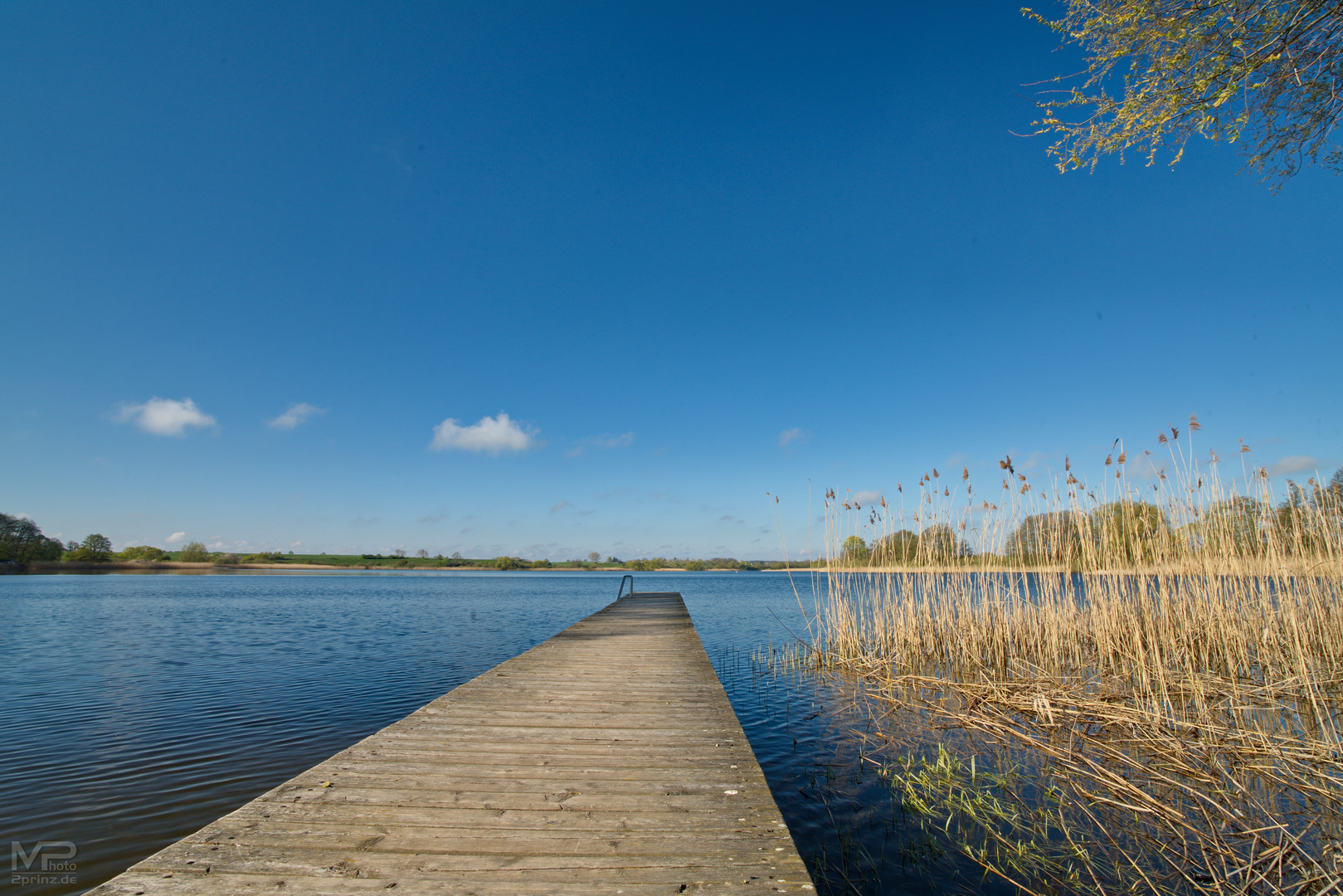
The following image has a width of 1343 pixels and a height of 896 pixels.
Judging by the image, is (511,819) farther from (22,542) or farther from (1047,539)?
(22,542)

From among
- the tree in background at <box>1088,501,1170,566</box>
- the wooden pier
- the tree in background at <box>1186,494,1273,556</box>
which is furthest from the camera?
the tree in background at <box>1088,501,1170,566</box>

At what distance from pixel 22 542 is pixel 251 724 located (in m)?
82.7

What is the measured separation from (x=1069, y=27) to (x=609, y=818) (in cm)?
832

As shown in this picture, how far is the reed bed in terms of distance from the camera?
144 inches

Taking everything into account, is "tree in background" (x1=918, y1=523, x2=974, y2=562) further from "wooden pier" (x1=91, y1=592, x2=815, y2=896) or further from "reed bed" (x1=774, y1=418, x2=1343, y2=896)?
"wooden pier" (x1=91, y1=592, x2=815, y2=896)

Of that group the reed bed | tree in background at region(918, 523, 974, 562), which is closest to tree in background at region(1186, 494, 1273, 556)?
the reed bed

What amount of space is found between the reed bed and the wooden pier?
6.24ft

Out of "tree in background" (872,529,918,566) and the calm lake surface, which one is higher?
"tree in background" (872,529,918,566)

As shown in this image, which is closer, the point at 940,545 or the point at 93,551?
the point at 940,545

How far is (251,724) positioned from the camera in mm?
6777

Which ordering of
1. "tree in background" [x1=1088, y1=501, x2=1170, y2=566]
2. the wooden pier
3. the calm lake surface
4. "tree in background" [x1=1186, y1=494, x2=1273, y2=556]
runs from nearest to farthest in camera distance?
the wooden pier, the calm lake surface, "tree in background" [x1=1186, y1=494, x2=1273, y2=556], "tree in background" [x1=1088, y1=501, x2=1170, y2=566]

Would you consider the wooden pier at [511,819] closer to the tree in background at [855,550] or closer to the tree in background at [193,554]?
the tree in background at [855,550]

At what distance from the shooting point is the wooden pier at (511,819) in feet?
7.05

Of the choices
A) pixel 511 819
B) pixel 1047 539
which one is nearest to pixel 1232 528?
pixel 1047 539
